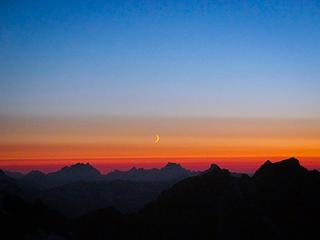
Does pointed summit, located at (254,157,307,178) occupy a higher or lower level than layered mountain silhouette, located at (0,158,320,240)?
higher

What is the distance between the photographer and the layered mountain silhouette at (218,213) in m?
116

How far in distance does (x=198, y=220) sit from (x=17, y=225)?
49.9 metres

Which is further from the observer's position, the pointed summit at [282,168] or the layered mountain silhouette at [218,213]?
the pointed summit at [282,168]

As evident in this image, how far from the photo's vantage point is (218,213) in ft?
391

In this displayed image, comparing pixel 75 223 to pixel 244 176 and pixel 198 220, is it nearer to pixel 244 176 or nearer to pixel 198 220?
pixel 198 220

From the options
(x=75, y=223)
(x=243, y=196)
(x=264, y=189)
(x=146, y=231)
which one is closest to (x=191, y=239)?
(x=146, y=231)

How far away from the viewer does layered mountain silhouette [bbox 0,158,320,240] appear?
116188 millimetres

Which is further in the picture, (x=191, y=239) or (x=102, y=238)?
(x=102, y=238)

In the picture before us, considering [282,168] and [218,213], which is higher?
[282,168]

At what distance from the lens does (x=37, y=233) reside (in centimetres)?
11481

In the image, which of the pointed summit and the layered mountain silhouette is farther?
the pointed summit

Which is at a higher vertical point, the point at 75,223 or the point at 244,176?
the point at 244,176

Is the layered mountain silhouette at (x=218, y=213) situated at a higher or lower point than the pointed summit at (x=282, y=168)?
lower

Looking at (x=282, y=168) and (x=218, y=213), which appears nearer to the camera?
(x=218, y=213)
